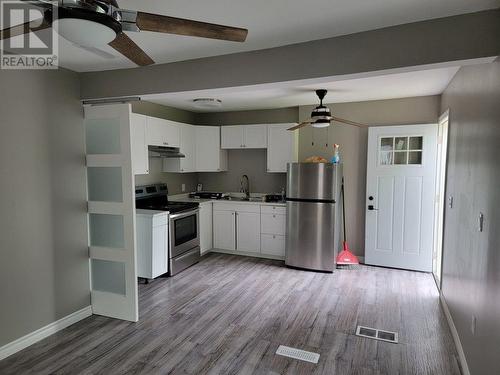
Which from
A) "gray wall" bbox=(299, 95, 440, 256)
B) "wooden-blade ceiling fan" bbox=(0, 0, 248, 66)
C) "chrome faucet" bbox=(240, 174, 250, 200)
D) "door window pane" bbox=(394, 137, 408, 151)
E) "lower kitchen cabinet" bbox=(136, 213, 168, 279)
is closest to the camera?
"wooden-blade ceiling fan" bbox=(0, 0, 248, 66)

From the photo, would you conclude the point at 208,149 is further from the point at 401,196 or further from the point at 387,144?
the point at 401,196

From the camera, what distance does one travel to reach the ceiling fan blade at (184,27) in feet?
4.42

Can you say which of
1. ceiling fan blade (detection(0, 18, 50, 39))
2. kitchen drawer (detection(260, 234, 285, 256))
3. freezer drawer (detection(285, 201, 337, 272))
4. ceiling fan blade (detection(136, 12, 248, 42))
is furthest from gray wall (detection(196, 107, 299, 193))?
ceiling fan blade (detection(0, 18, 50, 39))

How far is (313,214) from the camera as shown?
446cm

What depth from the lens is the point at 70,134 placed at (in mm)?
2992

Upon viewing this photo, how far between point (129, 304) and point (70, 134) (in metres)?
1.68

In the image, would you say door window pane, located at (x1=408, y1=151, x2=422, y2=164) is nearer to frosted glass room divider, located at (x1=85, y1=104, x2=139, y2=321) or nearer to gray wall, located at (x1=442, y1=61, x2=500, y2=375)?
gray wall, located at (x1=442, y1=61, x2=500, y2=375)

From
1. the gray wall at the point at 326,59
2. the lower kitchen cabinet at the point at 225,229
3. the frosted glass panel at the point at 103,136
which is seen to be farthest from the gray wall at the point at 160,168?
the gray wall at the point at 326,59

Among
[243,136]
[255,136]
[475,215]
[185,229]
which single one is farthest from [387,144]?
[185,229]

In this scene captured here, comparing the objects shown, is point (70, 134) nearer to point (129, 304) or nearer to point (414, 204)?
point (129, 304)

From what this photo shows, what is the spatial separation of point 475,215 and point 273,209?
298 centimetres

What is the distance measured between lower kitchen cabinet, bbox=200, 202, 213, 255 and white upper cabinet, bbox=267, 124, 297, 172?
1162 mm

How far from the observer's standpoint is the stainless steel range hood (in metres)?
4.53

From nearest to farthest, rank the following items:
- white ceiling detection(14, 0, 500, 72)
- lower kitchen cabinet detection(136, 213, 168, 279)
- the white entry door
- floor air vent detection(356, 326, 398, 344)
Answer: white ceiling detection(14, 0, 500, 72), floor air vent detection(356, 326, 398, 344), lower kitchen cabinet detection(136, 213, 168, 279), the white entry door
